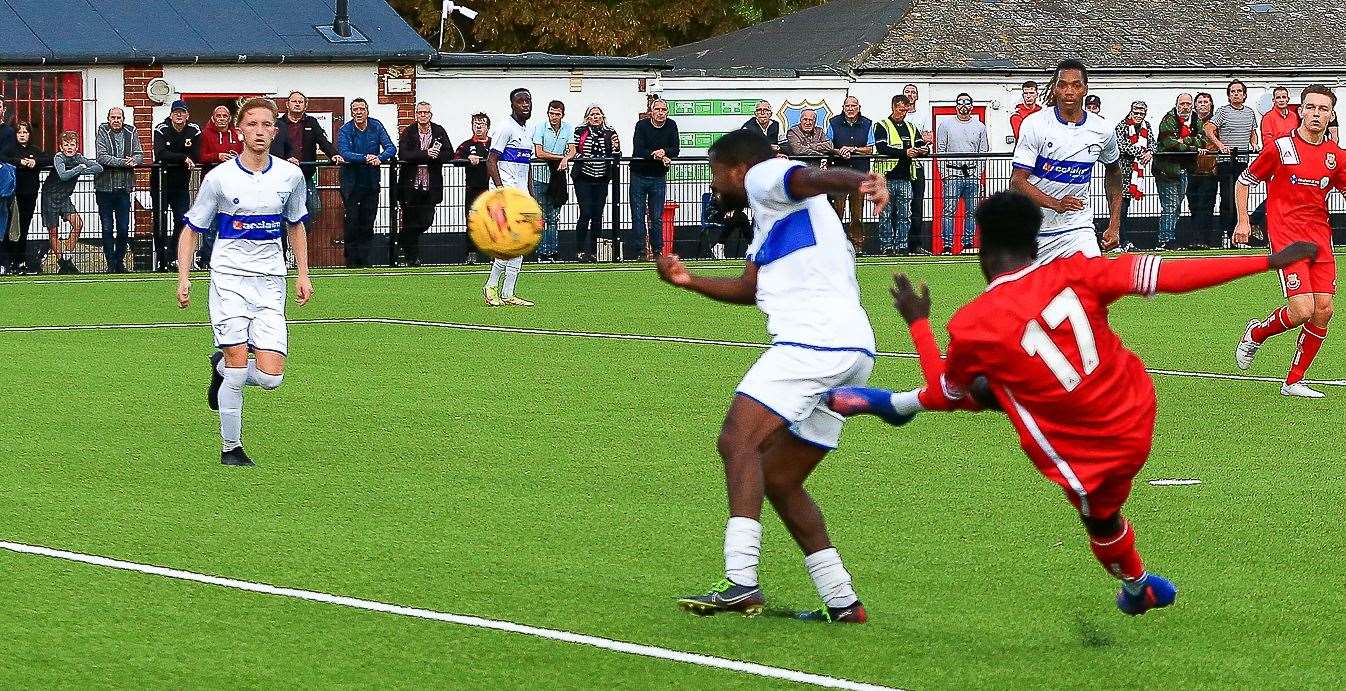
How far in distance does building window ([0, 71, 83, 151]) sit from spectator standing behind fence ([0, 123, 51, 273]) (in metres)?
6.57

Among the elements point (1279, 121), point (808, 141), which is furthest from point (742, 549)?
point (808, 141)

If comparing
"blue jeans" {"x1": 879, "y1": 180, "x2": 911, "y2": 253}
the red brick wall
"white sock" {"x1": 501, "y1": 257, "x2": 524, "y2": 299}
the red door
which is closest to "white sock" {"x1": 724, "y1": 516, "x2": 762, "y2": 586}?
"white sock" {"x1": 501, "y1": 257, "x2": 524, "y2": 299}

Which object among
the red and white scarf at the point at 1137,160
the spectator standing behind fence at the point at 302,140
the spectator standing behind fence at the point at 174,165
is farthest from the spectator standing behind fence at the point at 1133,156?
the spectator standing behind fence at the point at 174,165

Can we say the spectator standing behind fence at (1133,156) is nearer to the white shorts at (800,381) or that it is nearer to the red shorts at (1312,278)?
the red shorts at (1312,278)

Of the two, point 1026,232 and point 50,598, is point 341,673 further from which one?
point 1026,232

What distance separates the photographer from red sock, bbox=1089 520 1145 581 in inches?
273

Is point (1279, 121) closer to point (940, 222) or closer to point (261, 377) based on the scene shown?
point (940, 222)

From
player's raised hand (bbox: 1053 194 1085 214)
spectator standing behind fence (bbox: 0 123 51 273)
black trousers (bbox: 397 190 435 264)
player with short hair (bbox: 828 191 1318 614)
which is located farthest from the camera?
black trousers (bbox: 397 190 435 264)

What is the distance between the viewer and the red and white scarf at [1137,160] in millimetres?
27806

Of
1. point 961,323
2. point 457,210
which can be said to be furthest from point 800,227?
point 457,210

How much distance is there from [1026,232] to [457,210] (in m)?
20.1

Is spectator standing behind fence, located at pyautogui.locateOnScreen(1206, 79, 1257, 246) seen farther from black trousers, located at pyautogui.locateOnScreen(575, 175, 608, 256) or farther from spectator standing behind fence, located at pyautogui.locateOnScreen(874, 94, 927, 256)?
black trousers, located at pyautogui.locateOnScreen(575, 175, 608, 256)

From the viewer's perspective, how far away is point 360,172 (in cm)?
2556

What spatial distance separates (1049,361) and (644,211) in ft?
67.0
